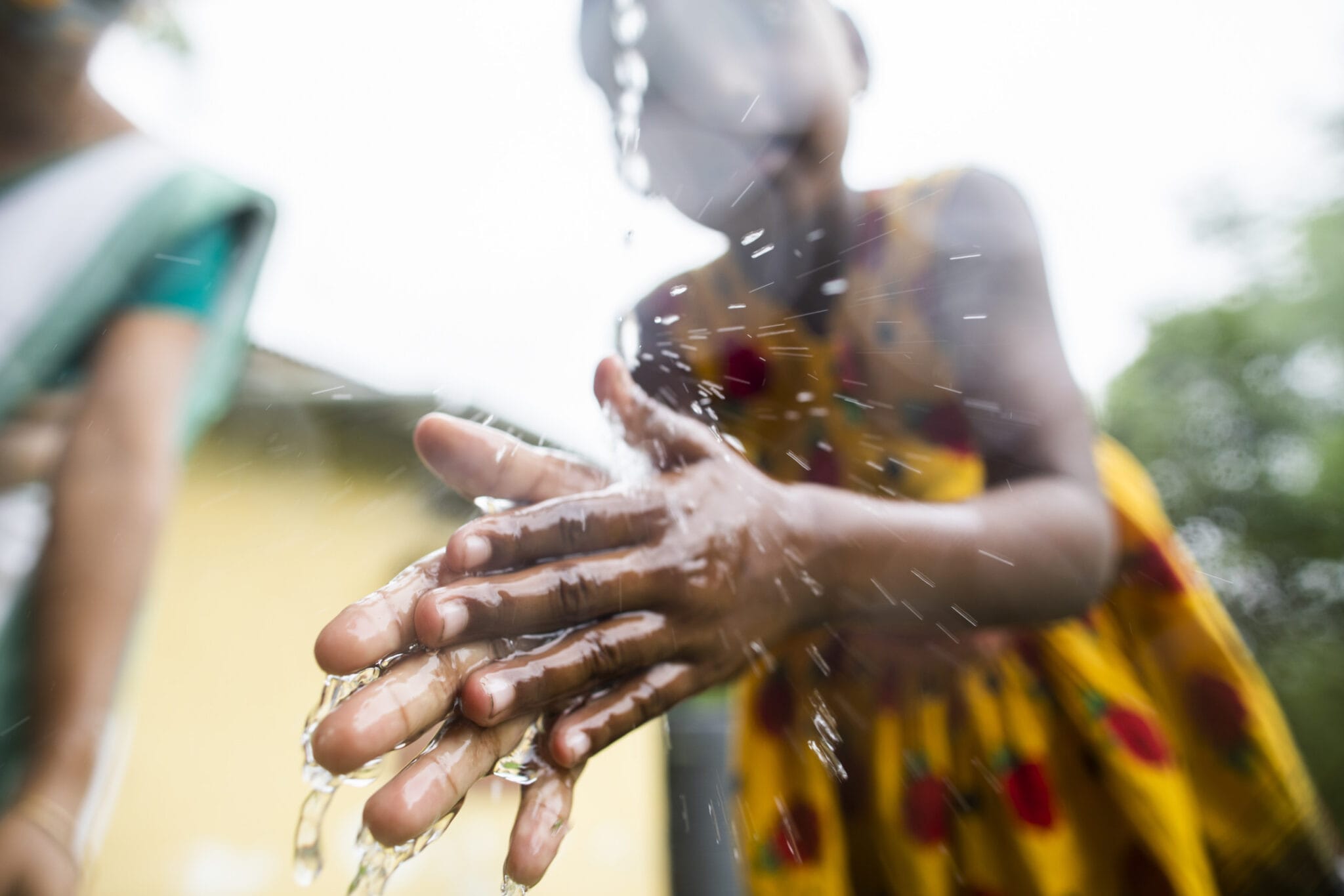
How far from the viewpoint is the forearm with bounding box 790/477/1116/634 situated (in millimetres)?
379

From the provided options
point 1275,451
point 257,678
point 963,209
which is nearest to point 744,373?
point 963,209

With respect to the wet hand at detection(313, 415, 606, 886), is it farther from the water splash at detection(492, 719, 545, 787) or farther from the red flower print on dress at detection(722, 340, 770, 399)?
the red flower print on dress at detection(722, 340, 770, 399)

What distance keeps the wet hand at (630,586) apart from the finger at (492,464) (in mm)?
33

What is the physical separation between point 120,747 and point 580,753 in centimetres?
65

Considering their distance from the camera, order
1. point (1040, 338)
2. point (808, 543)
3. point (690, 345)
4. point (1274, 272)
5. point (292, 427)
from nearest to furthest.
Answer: point (808, 543)
point (1040, 338)
point (690, 345)
point (292, 427)
point (1274, 272)

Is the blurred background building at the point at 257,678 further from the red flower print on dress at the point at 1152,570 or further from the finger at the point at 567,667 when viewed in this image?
the red flower print on dress at the point at 1152,570

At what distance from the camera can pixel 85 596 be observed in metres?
0.57

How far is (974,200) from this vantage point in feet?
1.74

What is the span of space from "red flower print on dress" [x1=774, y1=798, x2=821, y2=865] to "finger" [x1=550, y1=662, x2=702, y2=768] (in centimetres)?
30

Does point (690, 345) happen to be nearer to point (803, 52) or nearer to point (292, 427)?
point (803, 52)

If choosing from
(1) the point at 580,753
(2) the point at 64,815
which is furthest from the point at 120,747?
(1) the point at 580,753

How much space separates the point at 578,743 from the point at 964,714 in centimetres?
39

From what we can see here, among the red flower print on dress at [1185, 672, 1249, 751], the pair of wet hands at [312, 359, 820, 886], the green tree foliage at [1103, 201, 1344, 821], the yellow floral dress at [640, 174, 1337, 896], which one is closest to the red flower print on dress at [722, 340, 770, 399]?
the yellow floral dress at [640, 174, 1337, 896]

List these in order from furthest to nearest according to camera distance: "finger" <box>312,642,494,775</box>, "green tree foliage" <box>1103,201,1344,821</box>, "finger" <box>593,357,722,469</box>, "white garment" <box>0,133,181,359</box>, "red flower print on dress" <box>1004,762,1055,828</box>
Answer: "green tree foliage" <box>1103,201,1344,821</box> < "white garment" <box>0,133,181,359</box> < "red flower print on dress" <box>1004,762,1055,828</box> < "finger" <box>593,357,722,469</box> < "finger" <box>312,642,494,775</box>
